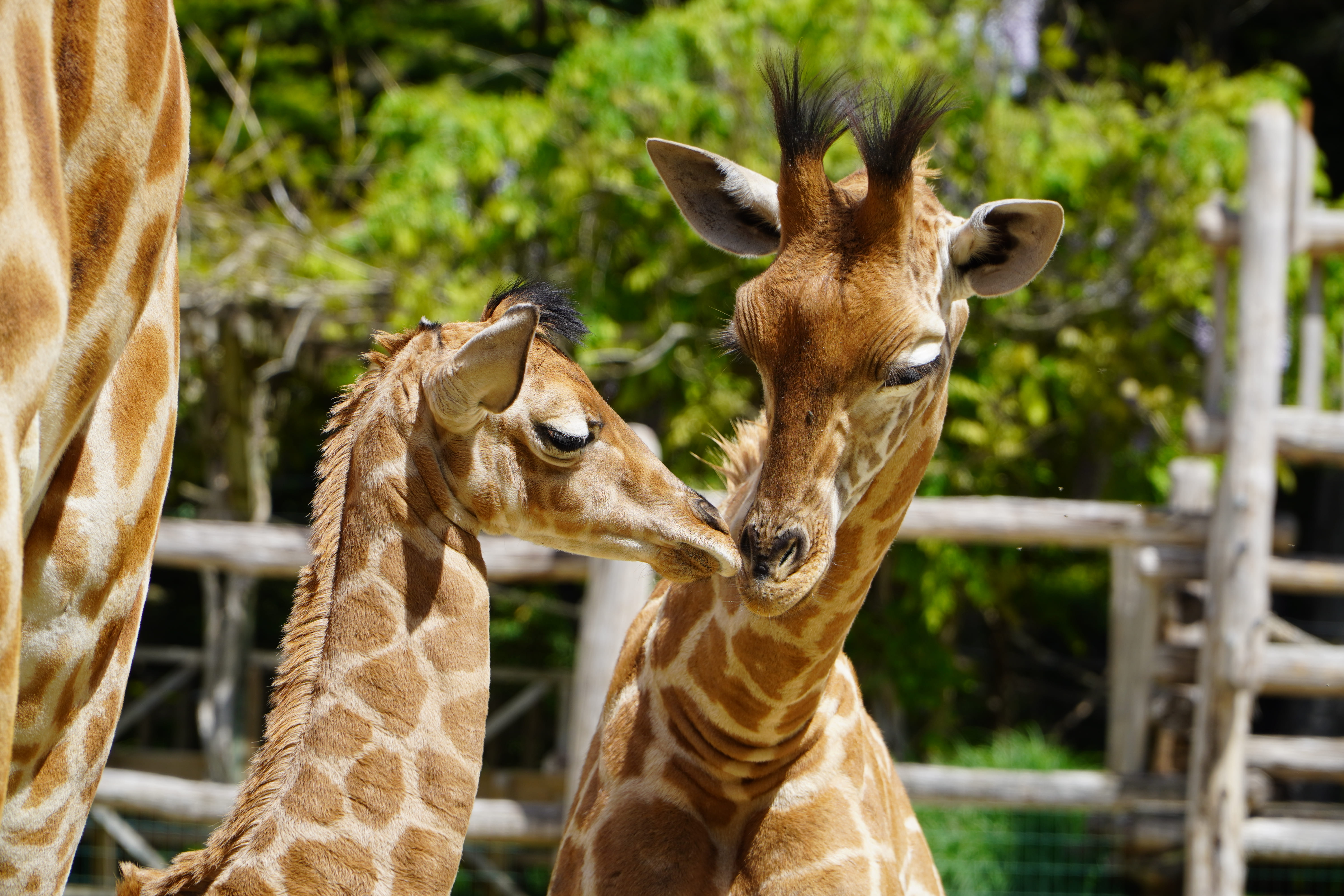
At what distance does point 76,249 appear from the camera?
142 centimetres

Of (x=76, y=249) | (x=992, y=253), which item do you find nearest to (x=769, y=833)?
(x=992, y=253)

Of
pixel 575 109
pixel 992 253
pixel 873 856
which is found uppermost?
pixel 575 109

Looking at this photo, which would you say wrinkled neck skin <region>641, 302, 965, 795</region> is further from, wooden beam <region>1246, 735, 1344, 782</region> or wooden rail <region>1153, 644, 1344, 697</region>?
wooden beam <region>1246, 735, 1344, 782</region>

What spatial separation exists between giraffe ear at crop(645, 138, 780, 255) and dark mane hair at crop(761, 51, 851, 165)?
0.60ft

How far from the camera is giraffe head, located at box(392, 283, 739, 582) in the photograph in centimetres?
220

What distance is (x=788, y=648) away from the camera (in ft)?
7.87

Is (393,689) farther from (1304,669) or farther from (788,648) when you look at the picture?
(1304,669)

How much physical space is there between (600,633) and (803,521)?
284cm

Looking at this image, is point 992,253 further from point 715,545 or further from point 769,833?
point 769,833

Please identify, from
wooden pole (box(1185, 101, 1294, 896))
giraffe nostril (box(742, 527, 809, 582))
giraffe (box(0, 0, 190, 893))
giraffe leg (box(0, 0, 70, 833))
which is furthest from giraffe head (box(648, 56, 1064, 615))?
wooden pole (box(1185, 101, 1294, 896))

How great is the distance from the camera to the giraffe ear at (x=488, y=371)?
2.00 m

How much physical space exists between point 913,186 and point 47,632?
166 cm

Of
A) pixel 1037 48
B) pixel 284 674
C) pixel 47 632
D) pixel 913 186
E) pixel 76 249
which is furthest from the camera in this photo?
pixel 1037 48

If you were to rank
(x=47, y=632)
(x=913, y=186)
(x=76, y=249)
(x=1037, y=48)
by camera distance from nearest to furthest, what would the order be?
(x=76, y=249), (x=47, y=632), (x=913, y=186), (x=1037, y=48)
